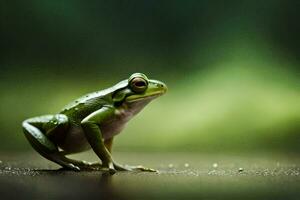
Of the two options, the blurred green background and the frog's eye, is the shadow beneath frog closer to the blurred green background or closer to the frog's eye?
the frog's eye

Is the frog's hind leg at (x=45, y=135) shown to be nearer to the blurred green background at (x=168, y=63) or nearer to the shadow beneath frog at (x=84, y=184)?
the shadow beneath frog at (x=84, y=184)

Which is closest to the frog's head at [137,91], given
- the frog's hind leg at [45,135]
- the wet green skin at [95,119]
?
the wet green skin at [95,119]

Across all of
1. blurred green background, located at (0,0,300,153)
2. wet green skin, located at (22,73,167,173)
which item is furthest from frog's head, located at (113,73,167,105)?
blurred green background, located at (0,0,300,153)

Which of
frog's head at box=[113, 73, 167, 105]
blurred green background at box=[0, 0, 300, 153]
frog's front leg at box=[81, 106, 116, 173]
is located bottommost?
frog's front leg at box=[81, 106, 116, 173]

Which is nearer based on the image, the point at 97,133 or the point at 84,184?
the point at 84,184

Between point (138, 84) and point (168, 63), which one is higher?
point (168, 63)

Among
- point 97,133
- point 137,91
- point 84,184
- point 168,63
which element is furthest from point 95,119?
point 168,63

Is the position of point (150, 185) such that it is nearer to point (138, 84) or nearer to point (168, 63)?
point (138, 84)
